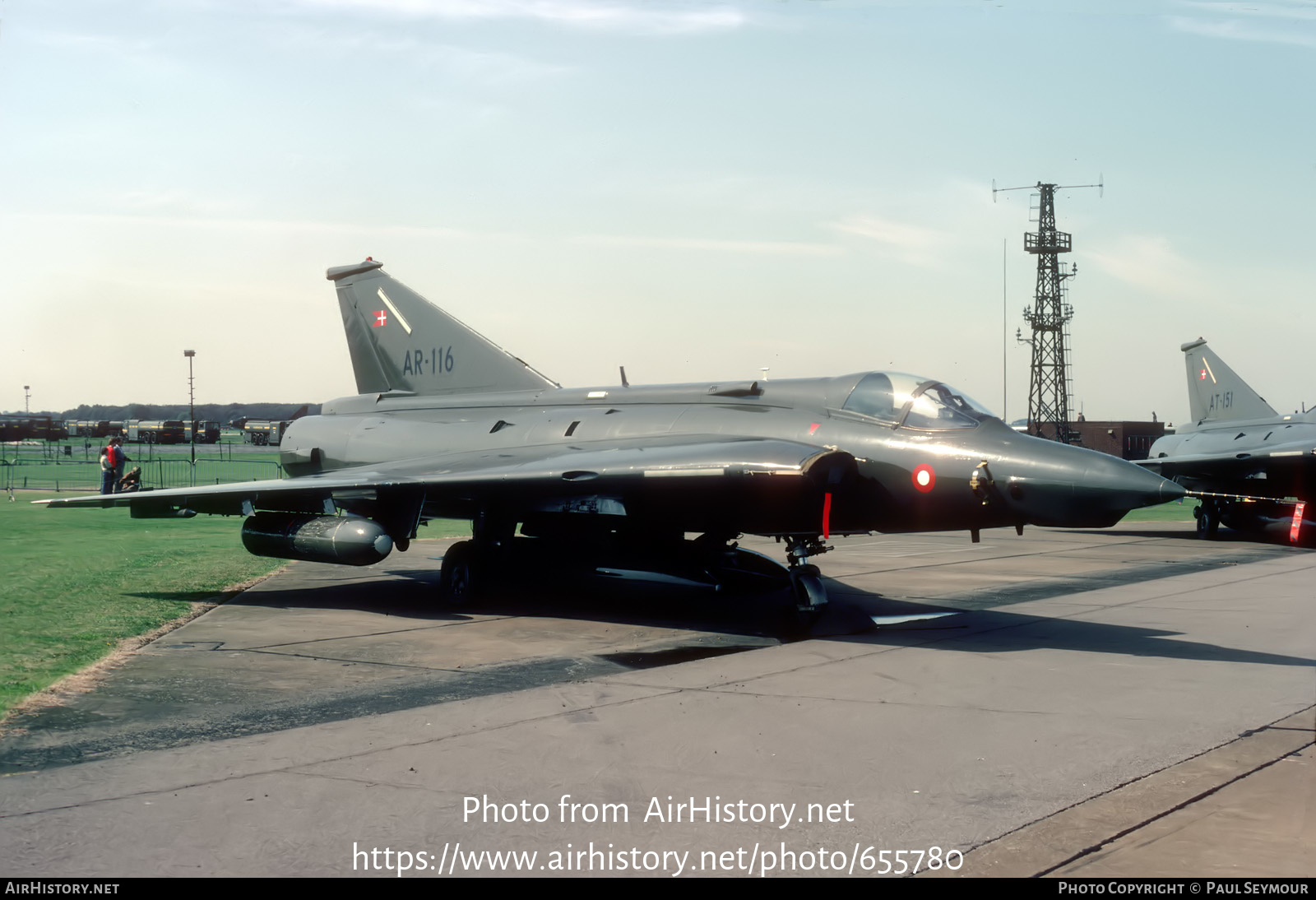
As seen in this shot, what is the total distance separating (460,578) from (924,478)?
5847 millimetres

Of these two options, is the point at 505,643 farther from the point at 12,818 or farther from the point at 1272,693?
the point at 1272,693

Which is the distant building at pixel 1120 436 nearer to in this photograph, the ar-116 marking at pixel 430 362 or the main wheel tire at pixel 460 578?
the ar-116 marking at pixel 430 362

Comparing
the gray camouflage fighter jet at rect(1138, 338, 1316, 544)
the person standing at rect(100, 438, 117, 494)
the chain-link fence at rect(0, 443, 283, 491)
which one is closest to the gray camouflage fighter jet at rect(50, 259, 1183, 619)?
the person standing at rect(100, 438, 117, 494)

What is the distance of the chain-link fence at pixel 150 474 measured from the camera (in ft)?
122

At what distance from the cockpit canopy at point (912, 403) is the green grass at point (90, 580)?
7.85 metres

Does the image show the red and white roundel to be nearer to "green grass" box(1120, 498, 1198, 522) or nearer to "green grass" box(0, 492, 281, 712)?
"green grass" box(0, 492, 281, 712)

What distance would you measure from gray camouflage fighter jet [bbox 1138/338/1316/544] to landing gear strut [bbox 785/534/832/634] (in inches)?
559

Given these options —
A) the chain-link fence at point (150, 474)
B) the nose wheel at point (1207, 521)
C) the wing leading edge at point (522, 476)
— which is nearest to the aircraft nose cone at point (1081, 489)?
the wing leading edge at point (522, 476)

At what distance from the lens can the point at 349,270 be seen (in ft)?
60.6

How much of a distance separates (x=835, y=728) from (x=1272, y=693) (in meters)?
3.61

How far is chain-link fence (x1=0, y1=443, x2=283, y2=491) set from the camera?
122 ft

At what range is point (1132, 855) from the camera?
15.8 feet

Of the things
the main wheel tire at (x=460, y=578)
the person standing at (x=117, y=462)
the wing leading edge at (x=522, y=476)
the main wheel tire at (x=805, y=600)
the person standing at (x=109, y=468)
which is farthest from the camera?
the person standing at (x=117, y=462)

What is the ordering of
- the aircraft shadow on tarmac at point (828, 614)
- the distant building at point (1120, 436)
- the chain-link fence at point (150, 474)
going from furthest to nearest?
1. the distant building at point (1120, 436)
2. the chain-link fence at point (150, 474)
3. the aircraft shadow on tarmac at point (828, 614)
